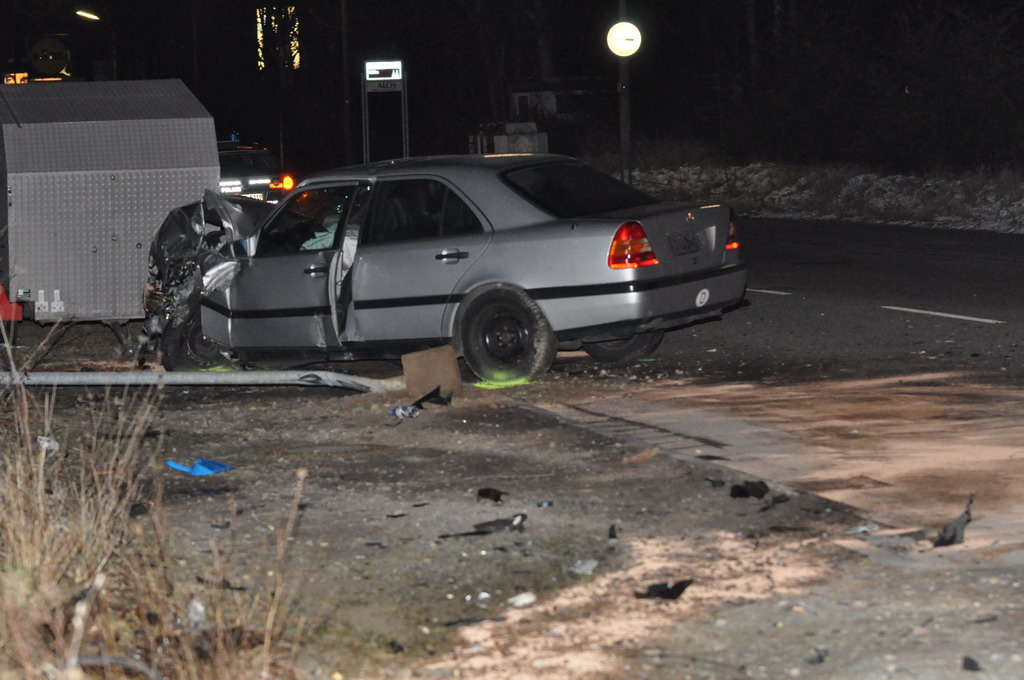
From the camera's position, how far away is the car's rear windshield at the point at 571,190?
10.6m

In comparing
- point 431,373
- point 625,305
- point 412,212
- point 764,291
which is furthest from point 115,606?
point 764,291

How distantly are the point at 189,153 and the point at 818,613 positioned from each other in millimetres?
9345

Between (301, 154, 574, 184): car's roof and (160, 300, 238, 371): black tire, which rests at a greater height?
(301, 154, 574, 184): car's roof

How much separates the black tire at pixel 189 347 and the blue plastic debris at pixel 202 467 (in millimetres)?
3794

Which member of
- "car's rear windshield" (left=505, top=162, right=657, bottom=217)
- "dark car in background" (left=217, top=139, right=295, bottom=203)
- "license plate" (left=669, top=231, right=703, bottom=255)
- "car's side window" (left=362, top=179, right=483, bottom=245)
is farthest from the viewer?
"dark car in background" (left=217, top=139, right=295, bottom=203)

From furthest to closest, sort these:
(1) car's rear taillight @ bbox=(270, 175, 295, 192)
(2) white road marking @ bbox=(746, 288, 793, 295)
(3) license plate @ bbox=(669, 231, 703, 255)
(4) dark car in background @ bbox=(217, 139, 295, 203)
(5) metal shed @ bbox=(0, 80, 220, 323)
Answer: (1) car's rear taillight @ bbox=(270, 175, 295, 192) < (4) dark car in background @ bbox=(217, 139, 295, 203) < (2) white road marking @ bbox=(746, 288, 793, 295) < (5) metal shed @ bbox=(0, 80, 220, 323) < (3) license plate @ bbox=(669, 231, 703, 255)

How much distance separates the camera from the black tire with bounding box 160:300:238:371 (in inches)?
475

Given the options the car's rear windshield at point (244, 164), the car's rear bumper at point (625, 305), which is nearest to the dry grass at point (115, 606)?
the car's rear bumper at point (625, 305)

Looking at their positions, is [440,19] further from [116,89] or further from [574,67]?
[116,89]

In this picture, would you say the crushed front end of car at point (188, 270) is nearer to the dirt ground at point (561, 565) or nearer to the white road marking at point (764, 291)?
the dirt ground at point (561, 565)

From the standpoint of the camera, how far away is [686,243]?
34.3ft

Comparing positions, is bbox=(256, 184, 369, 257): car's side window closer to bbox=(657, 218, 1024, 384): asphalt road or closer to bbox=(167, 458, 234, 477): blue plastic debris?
bbox=(657, 218, 1024, 384): asphalt road

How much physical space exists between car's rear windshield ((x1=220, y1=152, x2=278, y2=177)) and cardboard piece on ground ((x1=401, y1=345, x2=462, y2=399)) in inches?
627

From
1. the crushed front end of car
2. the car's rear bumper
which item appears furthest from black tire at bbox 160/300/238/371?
the car's rear bumper
